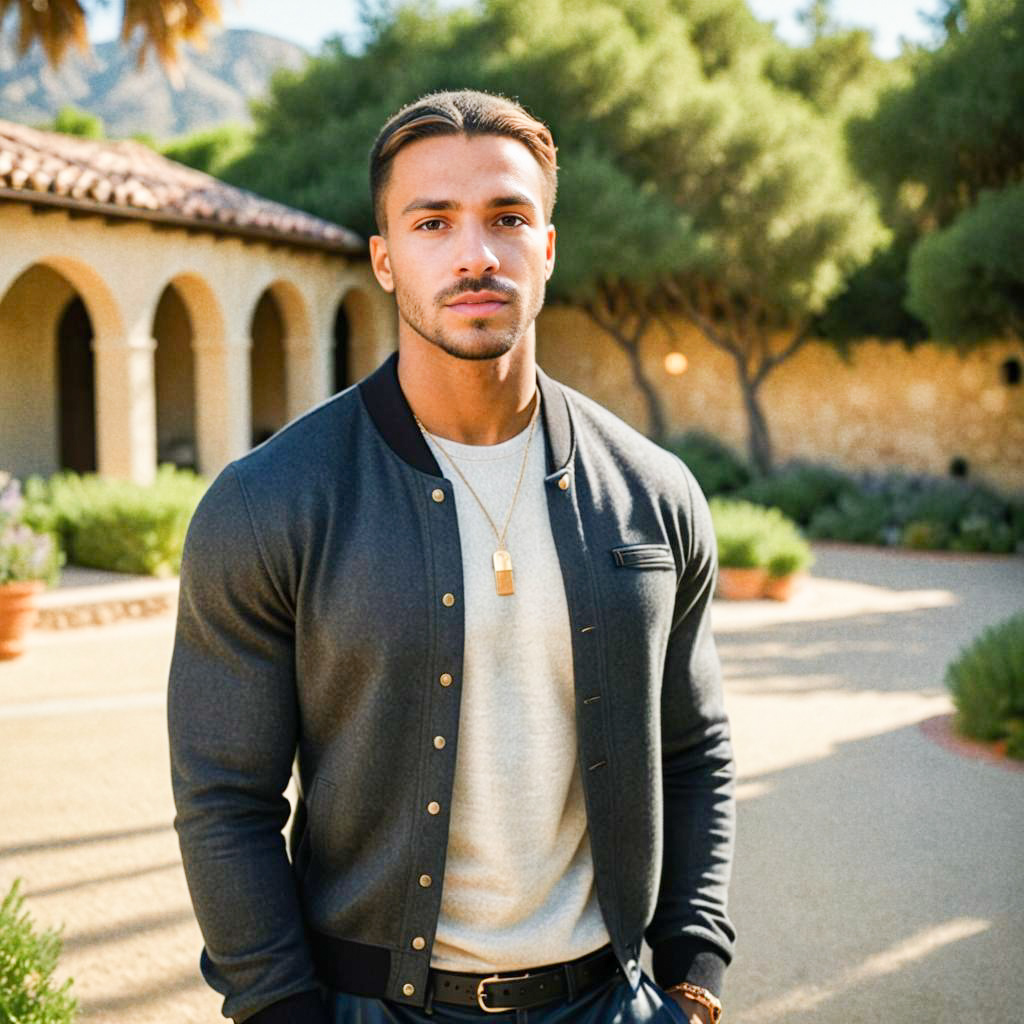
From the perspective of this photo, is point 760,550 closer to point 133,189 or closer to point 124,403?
point 124,403

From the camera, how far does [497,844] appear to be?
176 centimetres

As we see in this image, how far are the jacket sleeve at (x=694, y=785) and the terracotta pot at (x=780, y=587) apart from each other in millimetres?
10104

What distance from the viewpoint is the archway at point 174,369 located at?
59.0 ft

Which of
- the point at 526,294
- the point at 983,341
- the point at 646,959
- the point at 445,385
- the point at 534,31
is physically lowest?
the point at 646,959

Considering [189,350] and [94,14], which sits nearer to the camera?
[94,14]

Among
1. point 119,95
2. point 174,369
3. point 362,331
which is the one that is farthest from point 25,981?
point 119,95

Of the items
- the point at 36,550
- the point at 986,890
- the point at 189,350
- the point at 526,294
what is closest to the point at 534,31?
the point at 189,350

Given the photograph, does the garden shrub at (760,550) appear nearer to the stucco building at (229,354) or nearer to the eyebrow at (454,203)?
the stucco building at (229,354)

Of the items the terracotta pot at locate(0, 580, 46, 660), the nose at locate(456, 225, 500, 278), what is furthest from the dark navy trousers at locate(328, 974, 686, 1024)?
the terracotta pot at locate(0, 580, 46, 660)

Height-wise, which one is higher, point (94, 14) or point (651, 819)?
point (94, 14)

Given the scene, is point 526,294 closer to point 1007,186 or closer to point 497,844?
point 497,844

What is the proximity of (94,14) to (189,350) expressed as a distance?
19.4 feet

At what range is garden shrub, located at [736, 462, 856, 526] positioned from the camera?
18.5 meters

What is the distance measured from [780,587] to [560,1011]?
10.6m
